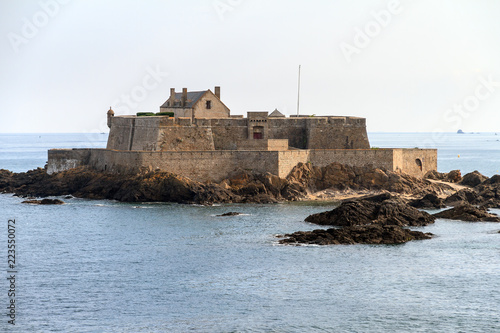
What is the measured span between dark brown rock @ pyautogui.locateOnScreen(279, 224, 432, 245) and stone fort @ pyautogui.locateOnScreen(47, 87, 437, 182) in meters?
16.6

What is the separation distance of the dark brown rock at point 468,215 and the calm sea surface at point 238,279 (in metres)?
1.15

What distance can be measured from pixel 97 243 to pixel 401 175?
28075mm

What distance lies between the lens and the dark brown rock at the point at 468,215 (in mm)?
48031

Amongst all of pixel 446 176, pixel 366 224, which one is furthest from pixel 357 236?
pixel 446 176

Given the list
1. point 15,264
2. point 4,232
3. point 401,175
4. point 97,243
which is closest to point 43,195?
point 4,232

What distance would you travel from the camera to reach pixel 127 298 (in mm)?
31156

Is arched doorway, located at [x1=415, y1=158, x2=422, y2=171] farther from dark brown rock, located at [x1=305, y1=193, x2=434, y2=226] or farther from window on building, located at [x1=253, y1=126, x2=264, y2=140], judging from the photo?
dark brown rock, located at [x1=305, y1=193, x2=434, y2=226]

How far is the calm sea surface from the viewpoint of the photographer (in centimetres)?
2852

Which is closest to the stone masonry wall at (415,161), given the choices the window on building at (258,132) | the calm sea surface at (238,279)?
the window on building at (258,132)

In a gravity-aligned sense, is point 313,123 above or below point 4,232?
above

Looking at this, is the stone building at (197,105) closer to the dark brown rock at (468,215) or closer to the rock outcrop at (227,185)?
the rock outcrop at (227,185)

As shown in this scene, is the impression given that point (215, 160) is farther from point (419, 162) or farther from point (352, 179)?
point (419, 162)

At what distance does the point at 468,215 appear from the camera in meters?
48.3

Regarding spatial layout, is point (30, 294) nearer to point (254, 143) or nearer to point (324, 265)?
point (324, 265)
